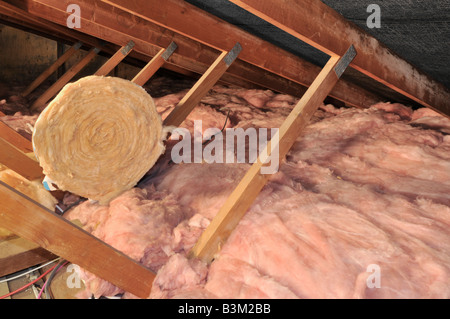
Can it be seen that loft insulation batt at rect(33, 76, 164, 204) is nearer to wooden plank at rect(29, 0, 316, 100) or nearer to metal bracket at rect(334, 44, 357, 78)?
wooden plank at rect(29, 0, 316, 100)

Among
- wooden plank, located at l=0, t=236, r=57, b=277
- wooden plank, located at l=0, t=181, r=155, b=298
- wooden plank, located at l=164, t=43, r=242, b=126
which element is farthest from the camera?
wooden plank, located at l=164, t=43, r=242, b=126

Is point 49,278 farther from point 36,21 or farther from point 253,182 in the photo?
point 36,21

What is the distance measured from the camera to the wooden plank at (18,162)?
99.8 inches

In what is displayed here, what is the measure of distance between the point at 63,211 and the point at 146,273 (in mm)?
1512

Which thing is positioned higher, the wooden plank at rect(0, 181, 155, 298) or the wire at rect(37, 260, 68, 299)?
the wooden plank at rect(0, 181, 155, 298)

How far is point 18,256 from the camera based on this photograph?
2283mm

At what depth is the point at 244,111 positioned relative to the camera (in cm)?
448

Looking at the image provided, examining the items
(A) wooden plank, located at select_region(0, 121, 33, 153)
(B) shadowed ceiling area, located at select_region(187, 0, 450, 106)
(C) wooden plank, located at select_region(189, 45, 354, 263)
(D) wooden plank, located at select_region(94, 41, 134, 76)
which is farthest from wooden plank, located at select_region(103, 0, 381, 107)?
(D) wooden plank, located at select_region(94, 41, 134, 76)

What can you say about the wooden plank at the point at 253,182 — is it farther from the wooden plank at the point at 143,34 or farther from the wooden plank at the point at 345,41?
the wooden plank at the point at 143,34

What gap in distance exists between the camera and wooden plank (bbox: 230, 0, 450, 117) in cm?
187

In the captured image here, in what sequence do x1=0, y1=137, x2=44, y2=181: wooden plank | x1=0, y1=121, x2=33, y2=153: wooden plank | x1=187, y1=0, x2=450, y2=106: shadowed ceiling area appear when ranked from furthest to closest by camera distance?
x1=0, y1=121, x2=33, y2=153: wooden plank → x1=0, y1=137, x2=44, y2=181: wooden plank → x1=187, y1=0, x2=450, y2=106: shadowed ceiling area

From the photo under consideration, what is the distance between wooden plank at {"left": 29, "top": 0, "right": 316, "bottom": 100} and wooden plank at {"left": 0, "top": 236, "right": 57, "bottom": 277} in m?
2.23

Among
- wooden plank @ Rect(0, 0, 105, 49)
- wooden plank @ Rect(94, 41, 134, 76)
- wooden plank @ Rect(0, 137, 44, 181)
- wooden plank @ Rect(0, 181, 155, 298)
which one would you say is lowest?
wooden plank @ Rect(0, 181, 155, 298)
